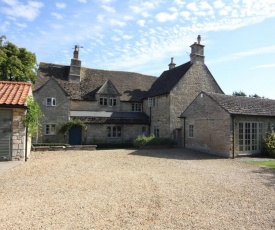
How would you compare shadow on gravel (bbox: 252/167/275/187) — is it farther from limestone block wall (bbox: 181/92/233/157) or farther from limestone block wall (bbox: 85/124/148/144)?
limestone block wall (bbox: 85/124/148/144)

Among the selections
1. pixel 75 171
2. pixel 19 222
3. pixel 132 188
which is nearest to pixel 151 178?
pixel 132 188

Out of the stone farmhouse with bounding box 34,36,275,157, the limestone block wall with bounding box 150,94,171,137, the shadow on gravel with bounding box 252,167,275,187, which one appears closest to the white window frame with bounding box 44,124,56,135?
the stone farmhouse with bounding box 34,36,275,157

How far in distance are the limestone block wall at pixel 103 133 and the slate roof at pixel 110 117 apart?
0.59 metres

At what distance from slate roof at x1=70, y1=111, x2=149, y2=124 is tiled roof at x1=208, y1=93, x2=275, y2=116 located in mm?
10677

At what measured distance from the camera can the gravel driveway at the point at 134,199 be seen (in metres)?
5.55

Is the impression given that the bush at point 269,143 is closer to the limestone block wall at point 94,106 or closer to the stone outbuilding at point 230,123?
the stone outbuilding at point 230,123

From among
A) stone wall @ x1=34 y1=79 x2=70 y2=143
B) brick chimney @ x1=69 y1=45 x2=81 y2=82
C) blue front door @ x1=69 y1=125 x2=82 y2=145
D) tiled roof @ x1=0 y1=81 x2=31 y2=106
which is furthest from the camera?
brick chimney @ x1=69 y1=45 x2=81 y2=82

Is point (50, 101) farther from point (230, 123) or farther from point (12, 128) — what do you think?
point (230, 123)

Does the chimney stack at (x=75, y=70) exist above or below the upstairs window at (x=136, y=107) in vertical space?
above

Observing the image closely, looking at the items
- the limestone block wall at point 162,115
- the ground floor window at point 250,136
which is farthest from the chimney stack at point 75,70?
the ground floor window at point 250,136

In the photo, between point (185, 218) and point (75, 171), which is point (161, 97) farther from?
point (185, 218)

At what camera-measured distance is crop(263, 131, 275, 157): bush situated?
18.2m

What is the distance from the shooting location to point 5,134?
12477 millimetres

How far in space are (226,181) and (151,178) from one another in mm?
3136
